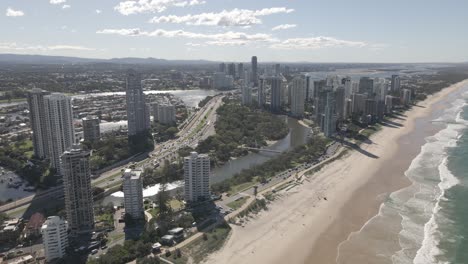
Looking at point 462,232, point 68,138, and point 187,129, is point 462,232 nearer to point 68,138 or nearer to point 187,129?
point 68,138

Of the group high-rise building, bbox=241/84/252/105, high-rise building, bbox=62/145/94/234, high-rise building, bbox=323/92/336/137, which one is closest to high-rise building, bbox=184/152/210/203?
high-rise building, bbox=62/145/94/234

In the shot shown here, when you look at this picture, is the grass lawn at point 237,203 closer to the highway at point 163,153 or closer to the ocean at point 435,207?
the ocean at point 435,207

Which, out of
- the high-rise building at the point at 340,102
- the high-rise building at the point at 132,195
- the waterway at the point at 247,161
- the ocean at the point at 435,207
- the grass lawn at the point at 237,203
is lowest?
the waterway at the point at 247,161

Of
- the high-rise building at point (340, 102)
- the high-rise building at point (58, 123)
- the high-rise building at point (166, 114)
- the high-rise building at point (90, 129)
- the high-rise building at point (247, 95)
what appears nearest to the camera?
the high-rise building at point (58, 123)

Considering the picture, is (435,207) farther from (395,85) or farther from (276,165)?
(395,85)

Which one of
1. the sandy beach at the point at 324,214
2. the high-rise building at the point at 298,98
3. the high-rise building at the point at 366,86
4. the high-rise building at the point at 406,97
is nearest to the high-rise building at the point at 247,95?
the high-rise building at the point at 298,98
